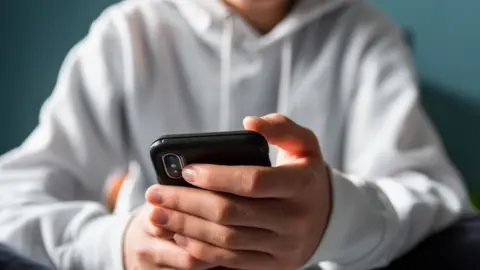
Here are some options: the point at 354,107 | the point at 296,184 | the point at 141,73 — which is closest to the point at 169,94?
the point at 141,73

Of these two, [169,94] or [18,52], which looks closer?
[169,94]

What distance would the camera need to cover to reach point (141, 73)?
2.74 ft

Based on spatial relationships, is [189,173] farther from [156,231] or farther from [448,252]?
[448,252]

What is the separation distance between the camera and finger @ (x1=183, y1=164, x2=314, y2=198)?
0.53 meters

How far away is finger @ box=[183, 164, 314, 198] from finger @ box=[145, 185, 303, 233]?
0.03ft

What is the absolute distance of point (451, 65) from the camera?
3.95 feet

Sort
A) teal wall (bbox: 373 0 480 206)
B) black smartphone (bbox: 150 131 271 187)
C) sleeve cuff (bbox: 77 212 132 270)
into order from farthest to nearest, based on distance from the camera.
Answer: teal wall (bbox: 373 0 480 206), sleeve cuff (bbox: 77 212 132 270), black smartphone (bbox: 150 131 271 187)

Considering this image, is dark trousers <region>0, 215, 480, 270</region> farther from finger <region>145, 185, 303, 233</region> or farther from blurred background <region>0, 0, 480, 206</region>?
blurred background <region>0, 0, 480, 206</region>

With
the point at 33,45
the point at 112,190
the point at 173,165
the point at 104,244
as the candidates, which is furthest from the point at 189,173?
the point at 33,45

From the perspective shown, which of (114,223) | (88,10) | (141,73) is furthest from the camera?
(88,10)

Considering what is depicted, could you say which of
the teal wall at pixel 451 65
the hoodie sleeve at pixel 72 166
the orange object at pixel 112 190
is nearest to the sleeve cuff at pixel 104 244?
the hoodie sleeve at pixel 72 166

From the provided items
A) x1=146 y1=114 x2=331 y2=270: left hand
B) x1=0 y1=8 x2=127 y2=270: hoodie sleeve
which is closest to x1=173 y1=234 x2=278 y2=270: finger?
x1=146 y1=114 x2=331 y2=270: left hand

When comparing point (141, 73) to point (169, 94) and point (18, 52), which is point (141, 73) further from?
point (18, 52)

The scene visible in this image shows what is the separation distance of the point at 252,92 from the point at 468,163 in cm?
54
